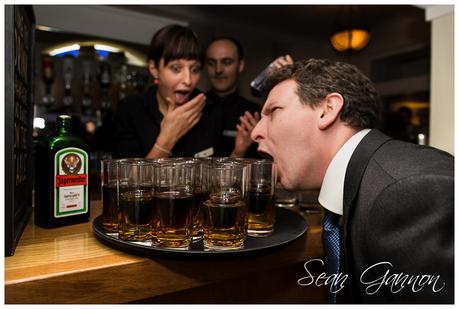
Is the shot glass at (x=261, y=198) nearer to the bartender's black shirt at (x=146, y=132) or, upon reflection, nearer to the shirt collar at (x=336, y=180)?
the shirt collar at (x=336, y=180)

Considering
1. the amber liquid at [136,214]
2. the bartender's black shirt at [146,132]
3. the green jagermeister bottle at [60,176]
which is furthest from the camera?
the bartender's black shirt at [146,132]

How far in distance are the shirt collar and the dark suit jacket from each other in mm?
125

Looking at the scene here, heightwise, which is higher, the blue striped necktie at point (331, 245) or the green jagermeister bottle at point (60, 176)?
the green jagermeister bottle at point (60, 176)

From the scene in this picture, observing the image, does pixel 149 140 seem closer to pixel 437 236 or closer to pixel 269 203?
pixel 269 203

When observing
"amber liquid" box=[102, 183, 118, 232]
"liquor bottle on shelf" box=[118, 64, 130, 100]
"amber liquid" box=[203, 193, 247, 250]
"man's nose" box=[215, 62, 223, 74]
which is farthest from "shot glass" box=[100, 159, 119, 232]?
"liquor bottle on shelf" box=[118, 64, 130, 100]

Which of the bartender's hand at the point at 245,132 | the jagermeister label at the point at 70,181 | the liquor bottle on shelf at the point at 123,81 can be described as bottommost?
the jagermeister label at the point at 70,181

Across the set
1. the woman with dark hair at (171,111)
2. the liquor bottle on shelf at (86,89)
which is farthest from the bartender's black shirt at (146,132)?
the liquor bottle on shelf at (86,89)

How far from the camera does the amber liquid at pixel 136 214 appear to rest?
0.78 m

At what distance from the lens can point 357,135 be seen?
1002 millimetres

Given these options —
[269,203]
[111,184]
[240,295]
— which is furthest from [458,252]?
[111,184]

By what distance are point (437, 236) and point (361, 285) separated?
0.65 feet

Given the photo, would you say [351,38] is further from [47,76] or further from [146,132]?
[47,76]

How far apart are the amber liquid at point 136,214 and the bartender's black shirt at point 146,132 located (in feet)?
2.74

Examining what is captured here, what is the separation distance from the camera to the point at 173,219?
732mm
